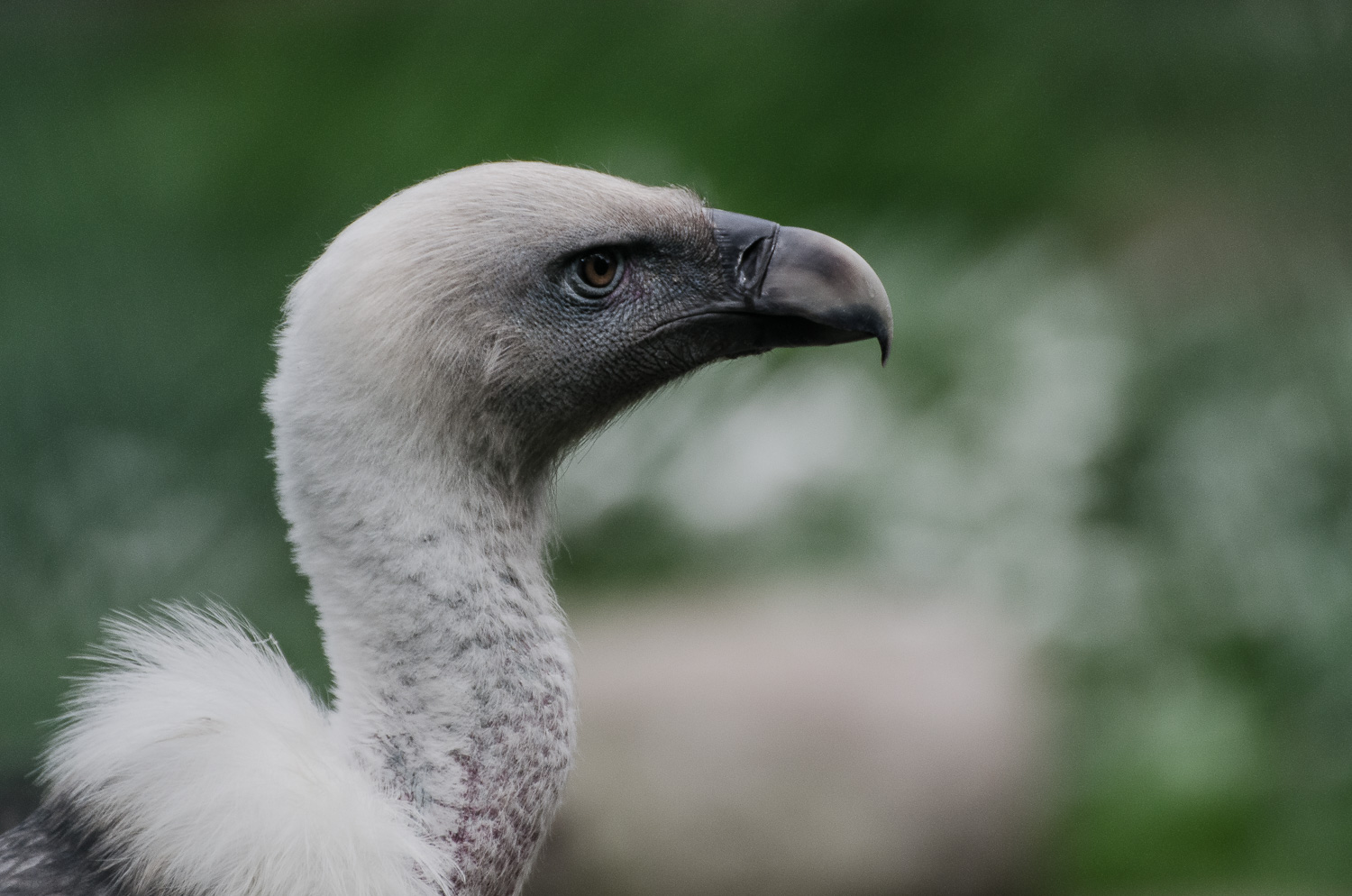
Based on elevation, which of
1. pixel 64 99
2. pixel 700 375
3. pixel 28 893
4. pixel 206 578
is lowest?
pixel 28 893

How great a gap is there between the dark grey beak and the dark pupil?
15cm

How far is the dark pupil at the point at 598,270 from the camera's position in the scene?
186cm

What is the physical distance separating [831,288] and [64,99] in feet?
20.0

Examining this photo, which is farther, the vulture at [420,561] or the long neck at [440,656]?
the long neck at [440,656]

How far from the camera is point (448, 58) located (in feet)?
22.9

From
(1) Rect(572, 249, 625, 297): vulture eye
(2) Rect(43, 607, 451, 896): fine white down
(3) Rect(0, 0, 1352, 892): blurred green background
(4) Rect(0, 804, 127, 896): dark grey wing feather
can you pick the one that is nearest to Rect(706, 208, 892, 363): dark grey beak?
(1) Rect(572, 249, 625, 297): vulture eye

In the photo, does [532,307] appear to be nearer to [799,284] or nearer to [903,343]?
[799,284]

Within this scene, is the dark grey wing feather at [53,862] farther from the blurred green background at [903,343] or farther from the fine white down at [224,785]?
the blurred green background at [903,343]

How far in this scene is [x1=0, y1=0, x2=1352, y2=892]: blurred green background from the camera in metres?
4.75

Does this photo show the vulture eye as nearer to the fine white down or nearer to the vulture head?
the vulture head

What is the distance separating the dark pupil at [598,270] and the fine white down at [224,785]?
621 millimetres

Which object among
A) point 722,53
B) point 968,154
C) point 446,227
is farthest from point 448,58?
point 446,227

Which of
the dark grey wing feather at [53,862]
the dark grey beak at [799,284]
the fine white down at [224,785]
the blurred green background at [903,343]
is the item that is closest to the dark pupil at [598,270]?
the dark grey beak at [799,284]

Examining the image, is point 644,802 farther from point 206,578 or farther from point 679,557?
point 206,578
